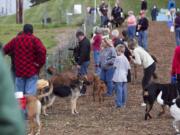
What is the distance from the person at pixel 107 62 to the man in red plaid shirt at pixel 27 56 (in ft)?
13.3

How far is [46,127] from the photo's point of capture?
36.9 ft

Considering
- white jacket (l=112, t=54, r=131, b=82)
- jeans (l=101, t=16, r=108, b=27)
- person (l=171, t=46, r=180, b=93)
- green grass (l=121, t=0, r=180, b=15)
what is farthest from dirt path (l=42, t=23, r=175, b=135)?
green grass (l=121, t=0, r=180, b=15)

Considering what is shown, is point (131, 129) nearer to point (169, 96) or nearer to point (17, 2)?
point (169, 96)

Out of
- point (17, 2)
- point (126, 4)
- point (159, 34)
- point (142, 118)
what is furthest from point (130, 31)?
point (126, 4)

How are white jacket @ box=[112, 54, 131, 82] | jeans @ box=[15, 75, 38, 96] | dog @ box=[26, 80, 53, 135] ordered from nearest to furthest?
dog @ box=[26, 80, 53, 135] → jeans @ box=[15, 75, 38, 96] → white jacket @ box=[112, 54, 131, 82]

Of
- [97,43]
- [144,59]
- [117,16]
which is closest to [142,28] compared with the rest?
[97,43]

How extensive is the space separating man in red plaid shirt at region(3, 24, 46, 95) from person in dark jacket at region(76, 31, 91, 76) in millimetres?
3589

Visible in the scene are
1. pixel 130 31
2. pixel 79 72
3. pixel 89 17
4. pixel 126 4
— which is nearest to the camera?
pixel 79 72

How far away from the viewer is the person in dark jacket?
14602mm

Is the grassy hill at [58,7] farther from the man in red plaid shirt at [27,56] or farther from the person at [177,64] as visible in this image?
the man in red plaid shirt at [27,56]

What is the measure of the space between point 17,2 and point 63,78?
41104mm

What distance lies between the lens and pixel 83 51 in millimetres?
14734

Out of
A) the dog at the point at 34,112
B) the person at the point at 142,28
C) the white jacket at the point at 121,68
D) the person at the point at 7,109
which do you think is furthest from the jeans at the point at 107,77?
the person at the point at 7,109

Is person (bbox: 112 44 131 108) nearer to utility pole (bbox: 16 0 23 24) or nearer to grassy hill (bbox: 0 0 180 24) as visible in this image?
utility pole (bbox: 16 0 23 24)
